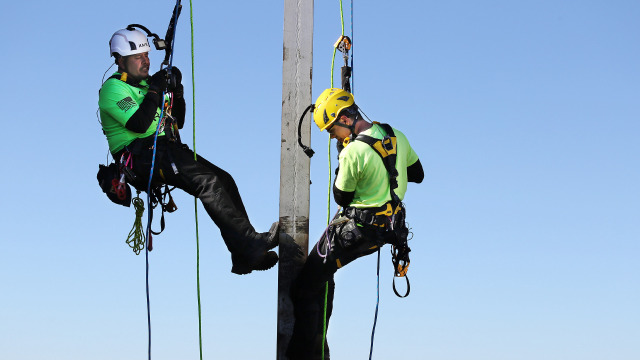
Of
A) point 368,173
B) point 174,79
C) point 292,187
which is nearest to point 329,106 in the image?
point 368,173

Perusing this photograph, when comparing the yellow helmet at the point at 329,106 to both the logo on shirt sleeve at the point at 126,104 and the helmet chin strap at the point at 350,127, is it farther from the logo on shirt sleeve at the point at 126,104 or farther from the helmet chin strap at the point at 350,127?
the logo on shirt sleeve at the point at 126,104

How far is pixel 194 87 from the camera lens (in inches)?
278

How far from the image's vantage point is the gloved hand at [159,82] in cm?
683

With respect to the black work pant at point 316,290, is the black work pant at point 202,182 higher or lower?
higher

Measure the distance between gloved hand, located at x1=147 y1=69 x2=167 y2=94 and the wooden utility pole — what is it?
1.00 metres

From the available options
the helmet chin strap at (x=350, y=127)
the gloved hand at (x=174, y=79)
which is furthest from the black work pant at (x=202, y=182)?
the helmet chin strap at (x=350, y=127)

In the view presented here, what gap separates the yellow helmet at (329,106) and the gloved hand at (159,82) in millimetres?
→ 1309

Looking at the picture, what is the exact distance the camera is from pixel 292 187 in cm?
666

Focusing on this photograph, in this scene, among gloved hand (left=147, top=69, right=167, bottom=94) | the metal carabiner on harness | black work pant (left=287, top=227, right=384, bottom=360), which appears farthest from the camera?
the metal carabiner on harness

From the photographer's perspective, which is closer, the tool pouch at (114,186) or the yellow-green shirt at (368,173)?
the yellow-green shirt at (368,173)

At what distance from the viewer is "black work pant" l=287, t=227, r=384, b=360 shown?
6.46m

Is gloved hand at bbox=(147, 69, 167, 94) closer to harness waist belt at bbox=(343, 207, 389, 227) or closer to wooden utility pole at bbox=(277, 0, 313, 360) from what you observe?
wooden utility pole at bbox=(277, 0, 313, 360)

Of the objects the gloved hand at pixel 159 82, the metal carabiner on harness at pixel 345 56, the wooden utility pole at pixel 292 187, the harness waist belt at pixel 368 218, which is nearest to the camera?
the harness waist belt at pixel 368 218

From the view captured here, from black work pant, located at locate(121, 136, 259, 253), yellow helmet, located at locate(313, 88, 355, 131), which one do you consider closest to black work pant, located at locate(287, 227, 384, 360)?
black work pant, located at locate(121, 136, 259, 253)
